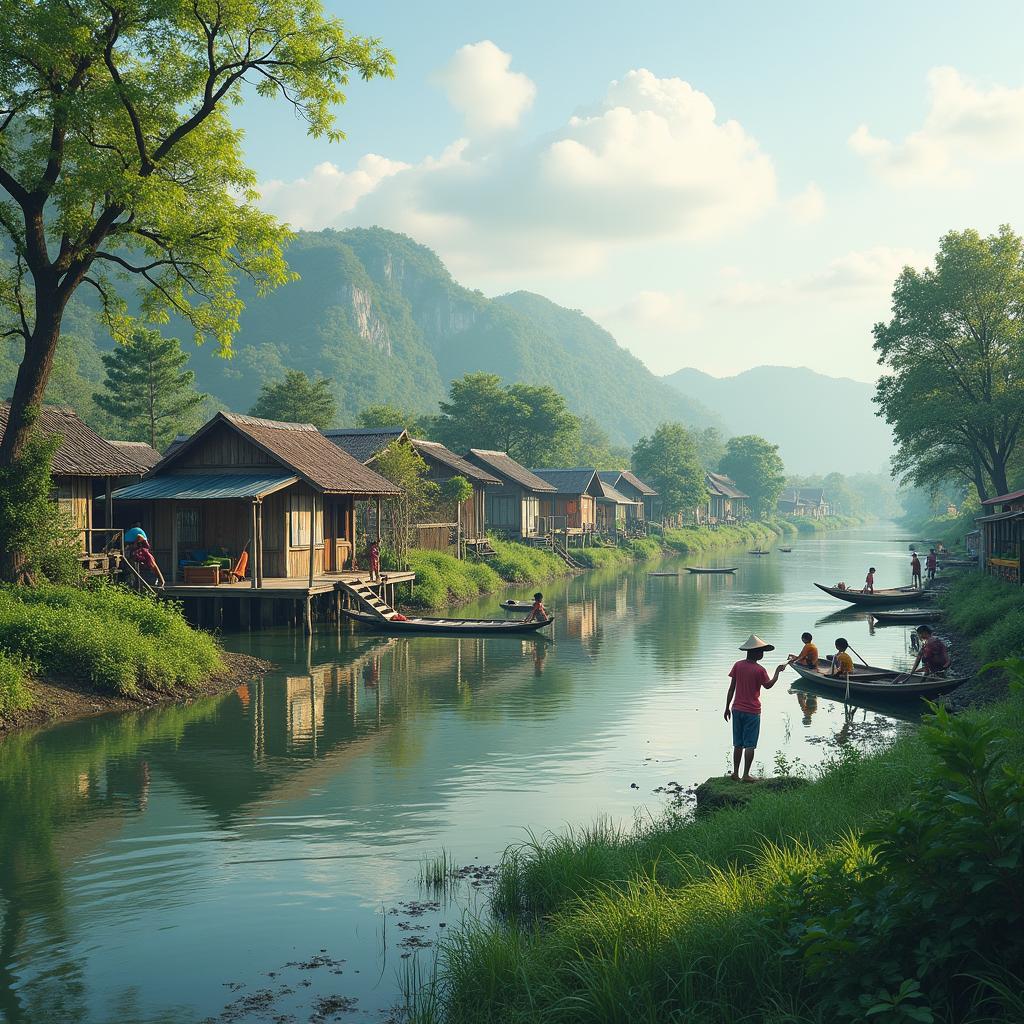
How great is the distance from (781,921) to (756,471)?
11457cm

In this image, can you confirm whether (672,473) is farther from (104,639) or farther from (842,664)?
(104,639)

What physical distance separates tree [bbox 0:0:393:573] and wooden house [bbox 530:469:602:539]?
4100 centimetres

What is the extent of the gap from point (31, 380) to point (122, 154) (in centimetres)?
527

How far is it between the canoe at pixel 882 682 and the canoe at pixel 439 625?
9.80 metres

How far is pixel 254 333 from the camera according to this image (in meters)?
163

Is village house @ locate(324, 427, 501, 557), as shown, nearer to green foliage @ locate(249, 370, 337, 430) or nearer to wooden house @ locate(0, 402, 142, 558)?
wooden house @ locate(0, 402, 142, 558)

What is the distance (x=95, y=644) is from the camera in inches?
743

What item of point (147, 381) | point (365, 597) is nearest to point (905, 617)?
point (365, 597)

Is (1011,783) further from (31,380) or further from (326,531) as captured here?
(326,531)

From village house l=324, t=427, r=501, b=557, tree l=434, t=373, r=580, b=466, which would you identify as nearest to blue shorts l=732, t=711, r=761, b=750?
village house l=324, t=427, r=501, b=557

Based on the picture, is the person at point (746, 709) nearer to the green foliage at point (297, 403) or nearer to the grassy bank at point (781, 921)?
the grassy bank at point (781, 921)

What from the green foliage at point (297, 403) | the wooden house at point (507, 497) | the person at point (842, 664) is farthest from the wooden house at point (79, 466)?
the green foliage at point (297, 403)

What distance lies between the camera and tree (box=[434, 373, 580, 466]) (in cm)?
7069

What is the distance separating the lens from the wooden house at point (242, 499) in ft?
95.5
